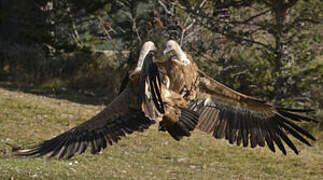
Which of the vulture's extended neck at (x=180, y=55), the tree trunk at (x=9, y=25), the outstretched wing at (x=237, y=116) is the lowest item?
the tree trunk at (x=9, y=25)

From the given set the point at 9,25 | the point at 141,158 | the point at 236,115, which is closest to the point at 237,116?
the point at 236,115

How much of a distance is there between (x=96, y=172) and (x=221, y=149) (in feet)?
10.7

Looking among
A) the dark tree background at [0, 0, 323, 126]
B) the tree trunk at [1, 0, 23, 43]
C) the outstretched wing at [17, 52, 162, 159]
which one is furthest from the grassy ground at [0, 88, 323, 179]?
the tree trunk at [1, 0, 23, 43]

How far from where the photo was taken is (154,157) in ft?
29.3

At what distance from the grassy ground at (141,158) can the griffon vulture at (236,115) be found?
1.20 meters

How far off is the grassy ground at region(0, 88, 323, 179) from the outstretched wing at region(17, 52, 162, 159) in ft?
3.32

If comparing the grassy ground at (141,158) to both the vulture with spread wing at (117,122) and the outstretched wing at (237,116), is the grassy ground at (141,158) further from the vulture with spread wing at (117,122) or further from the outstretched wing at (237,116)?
the outstretched wing at (237,116)

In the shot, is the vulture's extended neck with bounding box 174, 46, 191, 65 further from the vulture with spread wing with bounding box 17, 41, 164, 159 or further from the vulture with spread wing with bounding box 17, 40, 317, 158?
the vulture with spread wing with bounding box 17, 41, 164, 159

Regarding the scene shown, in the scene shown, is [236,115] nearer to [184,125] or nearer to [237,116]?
[237,116]

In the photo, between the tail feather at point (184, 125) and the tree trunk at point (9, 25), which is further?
the tree trunk at point (9, 25)

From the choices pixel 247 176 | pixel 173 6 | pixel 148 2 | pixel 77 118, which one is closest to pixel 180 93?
pixel 247 176

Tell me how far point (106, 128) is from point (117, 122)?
14 centimetres

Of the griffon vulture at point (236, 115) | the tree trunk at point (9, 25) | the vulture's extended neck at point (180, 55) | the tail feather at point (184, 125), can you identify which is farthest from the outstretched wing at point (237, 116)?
the tree trunk at point (9, 25)

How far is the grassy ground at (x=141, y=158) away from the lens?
7.42 metres
